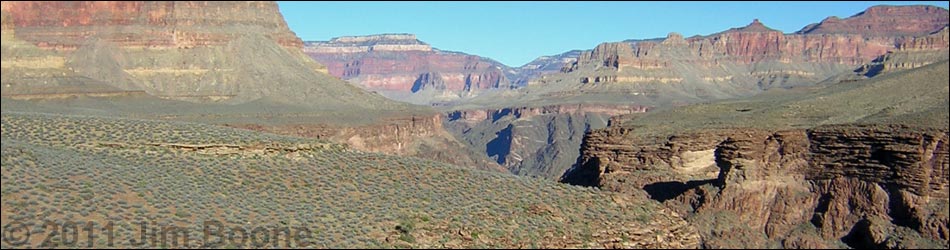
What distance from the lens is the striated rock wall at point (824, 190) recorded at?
40.4 m

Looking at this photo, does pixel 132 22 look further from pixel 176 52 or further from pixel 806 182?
pixel 806 182

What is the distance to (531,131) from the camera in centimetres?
14212

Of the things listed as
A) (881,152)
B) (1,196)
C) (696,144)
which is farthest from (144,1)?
(1,196)

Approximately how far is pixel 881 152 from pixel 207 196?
33.7 meters

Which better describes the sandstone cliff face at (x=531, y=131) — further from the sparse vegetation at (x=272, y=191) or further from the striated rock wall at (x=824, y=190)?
the sparse vegetation at (x=272, y=191)

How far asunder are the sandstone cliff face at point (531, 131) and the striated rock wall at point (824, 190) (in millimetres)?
63609

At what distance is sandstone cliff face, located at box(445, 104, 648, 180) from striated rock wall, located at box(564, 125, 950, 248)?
2504 inches

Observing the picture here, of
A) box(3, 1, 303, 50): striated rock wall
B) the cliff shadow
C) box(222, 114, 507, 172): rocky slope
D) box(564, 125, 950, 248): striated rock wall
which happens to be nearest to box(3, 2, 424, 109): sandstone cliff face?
box(3, 1, 303, 50): striated rock wall

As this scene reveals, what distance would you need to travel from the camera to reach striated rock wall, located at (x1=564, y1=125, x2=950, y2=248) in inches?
1591

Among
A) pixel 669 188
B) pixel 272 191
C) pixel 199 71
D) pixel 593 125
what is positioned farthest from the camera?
pixel 593 125

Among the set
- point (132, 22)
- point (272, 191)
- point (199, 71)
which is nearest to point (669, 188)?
point (272, 191)

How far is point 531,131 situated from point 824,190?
Result: 99.0m

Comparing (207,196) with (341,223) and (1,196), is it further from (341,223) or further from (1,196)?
(1,196)

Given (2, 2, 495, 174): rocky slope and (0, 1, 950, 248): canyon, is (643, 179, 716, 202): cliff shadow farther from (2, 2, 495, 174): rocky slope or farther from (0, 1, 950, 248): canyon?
(2, 2, 495, 174): rocky slope
